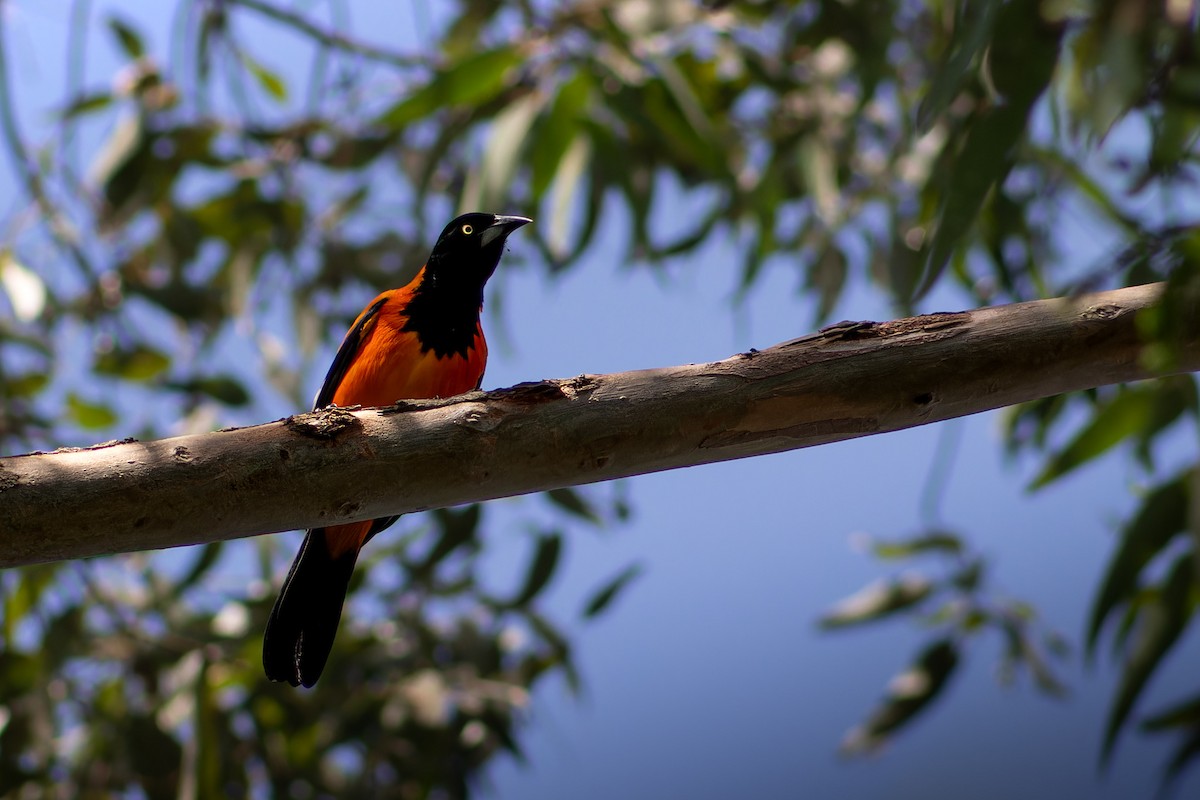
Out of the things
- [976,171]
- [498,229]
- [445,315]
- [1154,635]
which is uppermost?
[498,229]

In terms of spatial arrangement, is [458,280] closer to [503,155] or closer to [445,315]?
[445,315]

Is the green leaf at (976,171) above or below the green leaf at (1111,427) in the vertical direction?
below

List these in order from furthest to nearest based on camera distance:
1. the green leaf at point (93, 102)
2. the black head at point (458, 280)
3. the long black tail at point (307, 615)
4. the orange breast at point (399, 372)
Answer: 1. the green leaf at point (93, 102)
2. the black head at point (458, 280)
3. the orange breast at point (399, 372)
4. the long black tail at point (307, 615)

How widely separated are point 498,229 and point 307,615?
1061 mm

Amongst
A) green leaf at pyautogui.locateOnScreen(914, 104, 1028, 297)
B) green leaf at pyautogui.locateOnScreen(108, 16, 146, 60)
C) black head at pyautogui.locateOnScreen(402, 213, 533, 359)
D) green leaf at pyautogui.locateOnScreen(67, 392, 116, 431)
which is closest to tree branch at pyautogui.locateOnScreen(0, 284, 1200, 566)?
green leaf at pyautogui.locateOnScreen(914, 104, 1028, 297)

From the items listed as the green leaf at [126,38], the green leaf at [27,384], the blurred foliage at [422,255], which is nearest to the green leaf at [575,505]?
the blurred foliage at [422,255]

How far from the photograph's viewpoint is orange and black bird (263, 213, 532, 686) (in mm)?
2201

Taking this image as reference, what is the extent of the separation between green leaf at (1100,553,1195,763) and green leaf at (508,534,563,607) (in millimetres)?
1710

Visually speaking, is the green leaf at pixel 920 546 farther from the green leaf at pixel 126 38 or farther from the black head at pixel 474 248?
the green leaf at pixel 126 38

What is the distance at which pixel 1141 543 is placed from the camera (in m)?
2.63

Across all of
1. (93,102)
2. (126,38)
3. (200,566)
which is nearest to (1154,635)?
(200,566)

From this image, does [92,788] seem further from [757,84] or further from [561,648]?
[757,84]

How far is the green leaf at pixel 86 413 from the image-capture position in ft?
11.9

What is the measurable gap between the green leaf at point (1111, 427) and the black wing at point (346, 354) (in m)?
Result: 1.82
